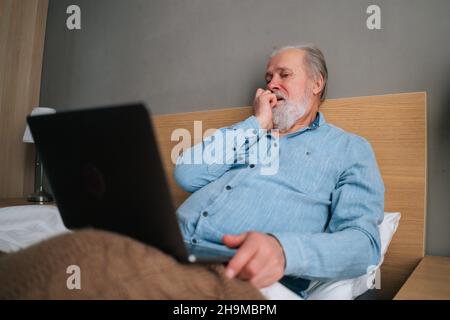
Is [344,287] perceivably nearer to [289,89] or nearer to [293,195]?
[293,195]

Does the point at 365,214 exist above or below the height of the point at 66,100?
below

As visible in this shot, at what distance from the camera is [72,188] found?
626 millimetres

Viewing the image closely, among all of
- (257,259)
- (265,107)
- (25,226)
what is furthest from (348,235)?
(25,226)

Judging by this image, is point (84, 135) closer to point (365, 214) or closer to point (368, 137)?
point (365, 214)

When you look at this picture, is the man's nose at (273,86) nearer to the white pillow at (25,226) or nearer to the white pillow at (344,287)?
the white pillow at (344,287)

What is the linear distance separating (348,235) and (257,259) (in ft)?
0.94

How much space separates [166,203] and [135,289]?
0.42 ft

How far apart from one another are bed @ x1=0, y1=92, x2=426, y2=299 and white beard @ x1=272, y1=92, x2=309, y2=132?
14 centimetres

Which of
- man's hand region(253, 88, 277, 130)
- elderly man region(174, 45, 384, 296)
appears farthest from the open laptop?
man's hand region(253, 88, 277, 130)

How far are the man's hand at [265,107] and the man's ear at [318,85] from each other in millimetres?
151

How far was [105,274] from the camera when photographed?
46 centimetres

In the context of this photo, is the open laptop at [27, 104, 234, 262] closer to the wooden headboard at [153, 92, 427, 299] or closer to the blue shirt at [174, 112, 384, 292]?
the blue shirt at [174, 112, 384, 292]

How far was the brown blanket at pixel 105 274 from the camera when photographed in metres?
0.45

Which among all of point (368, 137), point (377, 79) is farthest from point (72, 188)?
point (377, 79)
